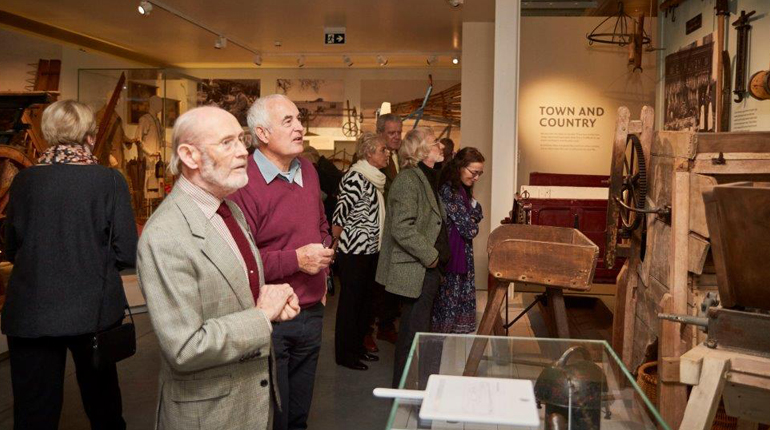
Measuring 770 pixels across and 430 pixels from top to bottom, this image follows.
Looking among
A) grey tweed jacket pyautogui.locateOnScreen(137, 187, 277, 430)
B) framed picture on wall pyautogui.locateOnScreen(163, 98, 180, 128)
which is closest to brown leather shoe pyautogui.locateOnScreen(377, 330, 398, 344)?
framed picture on wall pyautogui.locateOnScreen(163, 98, 180, 128)

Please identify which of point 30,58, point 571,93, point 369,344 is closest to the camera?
point 369,344

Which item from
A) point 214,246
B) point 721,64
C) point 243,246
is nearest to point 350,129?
point 721,64

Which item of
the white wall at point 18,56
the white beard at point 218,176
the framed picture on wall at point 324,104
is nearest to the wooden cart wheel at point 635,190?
the white beard at point 218,176

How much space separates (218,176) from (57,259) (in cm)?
142

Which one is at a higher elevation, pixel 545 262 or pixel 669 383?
pixel 545 262

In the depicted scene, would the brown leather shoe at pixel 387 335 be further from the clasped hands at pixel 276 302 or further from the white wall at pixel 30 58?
the white wall at pixel 30 58

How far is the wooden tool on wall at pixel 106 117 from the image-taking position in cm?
908

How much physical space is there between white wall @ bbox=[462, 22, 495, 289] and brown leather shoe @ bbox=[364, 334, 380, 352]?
3569 millimetres

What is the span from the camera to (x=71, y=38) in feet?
39.6

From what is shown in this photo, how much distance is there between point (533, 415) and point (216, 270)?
3.25ft

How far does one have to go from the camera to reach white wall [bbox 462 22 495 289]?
32.2ft

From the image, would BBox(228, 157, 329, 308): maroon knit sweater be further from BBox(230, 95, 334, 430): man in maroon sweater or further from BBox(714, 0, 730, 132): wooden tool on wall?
BBox(714, 0, 730, 132): wooden tool on wall

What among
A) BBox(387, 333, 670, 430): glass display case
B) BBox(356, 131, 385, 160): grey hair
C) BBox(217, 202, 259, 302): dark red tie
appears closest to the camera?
BBox(387, 333, 670, 430): glass display case

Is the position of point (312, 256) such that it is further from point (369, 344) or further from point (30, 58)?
point (30, 58)
